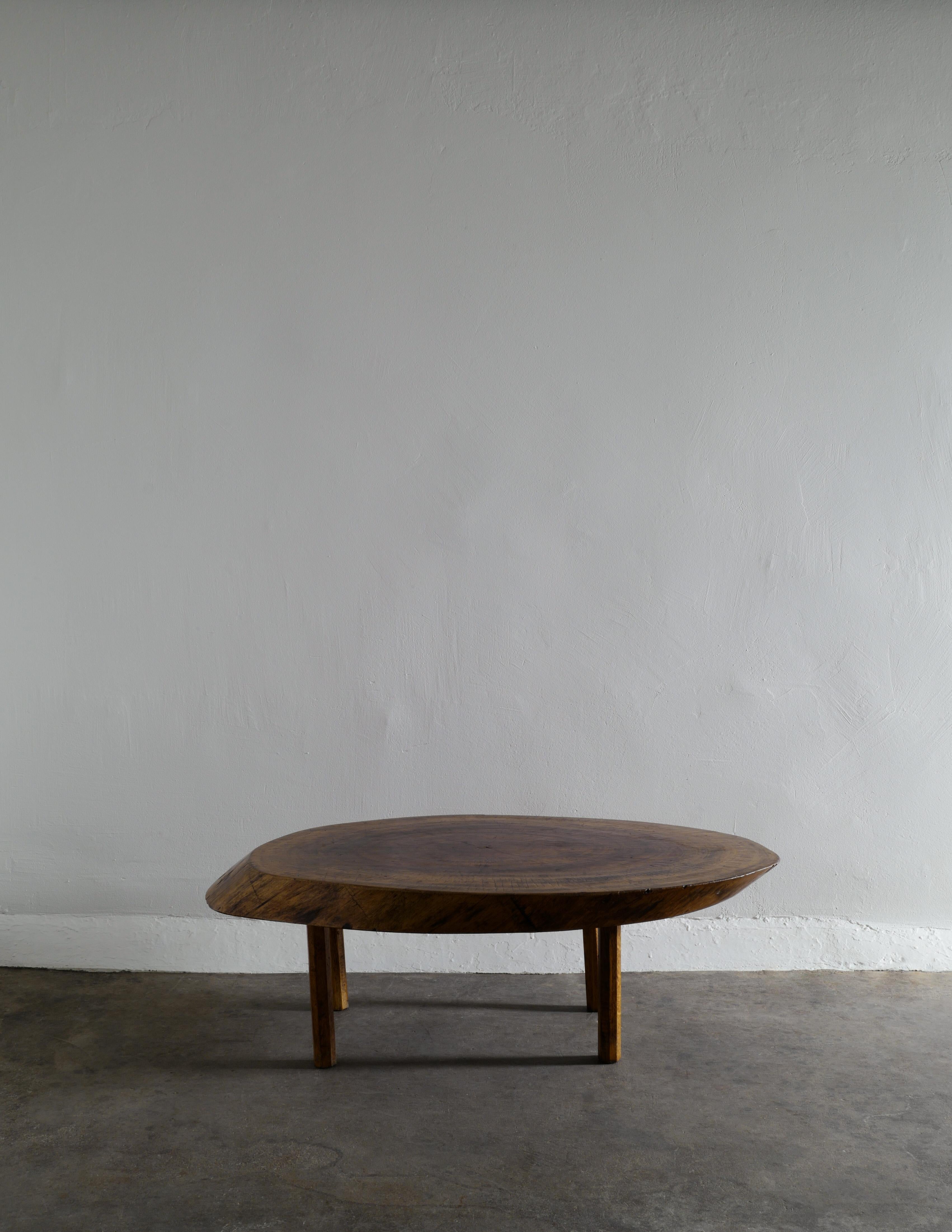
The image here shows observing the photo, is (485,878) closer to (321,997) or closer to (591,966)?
(321,997)

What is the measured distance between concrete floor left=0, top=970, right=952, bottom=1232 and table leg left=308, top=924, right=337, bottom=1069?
0.04 metres

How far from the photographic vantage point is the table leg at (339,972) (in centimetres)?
247

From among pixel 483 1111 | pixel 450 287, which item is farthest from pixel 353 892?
A: pixel 450 287

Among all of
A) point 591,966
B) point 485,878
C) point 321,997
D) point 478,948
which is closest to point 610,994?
point 591,966

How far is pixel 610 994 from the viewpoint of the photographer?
2225 mm

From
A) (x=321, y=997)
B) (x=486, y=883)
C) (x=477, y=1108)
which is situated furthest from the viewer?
(x=321, y=997)

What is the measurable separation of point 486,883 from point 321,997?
23.2 inches

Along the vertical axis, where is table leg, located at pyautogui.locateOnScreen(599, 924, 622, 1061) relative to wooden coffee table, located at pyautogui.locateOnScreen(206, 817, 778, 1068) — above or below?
below

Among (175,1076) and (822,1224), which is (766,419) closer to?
(822,1224)

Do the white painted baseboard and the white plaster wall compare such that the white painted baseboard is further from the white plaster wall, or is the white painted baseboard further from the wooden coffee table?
the wooden coffee table

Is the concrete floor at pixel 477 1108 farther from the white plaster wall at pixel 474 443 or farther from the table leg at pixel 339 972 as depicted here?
the white plaster wall at pixel 474 443

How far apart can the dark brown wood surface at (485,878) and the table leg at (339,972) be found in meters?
0.28

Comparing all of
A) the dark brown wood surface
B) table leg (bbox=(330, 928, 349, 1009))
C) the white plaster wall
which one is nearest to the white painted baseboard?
the white plaster wall

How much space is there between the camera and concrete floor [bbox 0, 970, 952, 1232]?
167 centimetres
